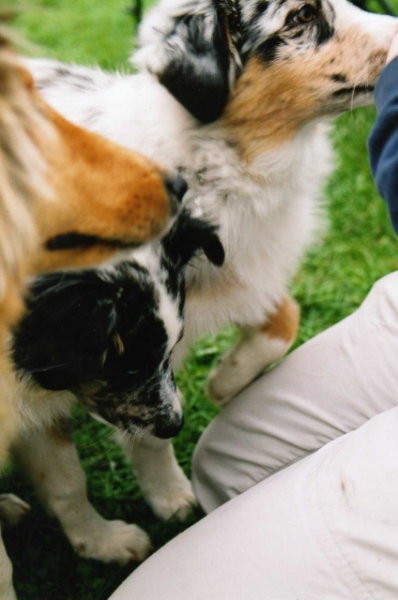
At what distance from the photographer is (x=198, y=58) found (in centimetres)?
243

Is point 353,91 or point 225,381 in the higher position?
point 353,91

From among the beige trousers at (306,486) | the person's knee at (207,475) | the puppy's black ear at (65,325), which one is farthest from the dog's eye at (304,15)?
the person's knee at (207,475)

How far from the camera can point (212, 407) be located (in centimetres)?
343

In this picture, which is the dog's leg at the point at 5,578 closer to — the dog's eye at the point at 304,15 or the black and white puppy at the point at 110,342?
the black and white puppy at the point at 110,342

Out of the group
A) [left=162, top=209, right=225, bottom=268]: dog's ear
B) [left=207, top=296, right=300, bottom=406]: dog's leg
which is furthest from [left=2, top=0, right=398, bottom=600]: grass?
[left=162, top=209, right=225, bottom=268]: dog's ear

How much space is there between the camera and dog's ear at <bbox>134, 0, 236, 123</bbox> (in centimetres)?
243

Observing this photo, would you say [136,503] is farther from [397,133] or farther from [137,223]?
[397,133]

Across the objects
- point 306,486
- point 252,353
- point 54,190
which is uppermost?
point 54,190

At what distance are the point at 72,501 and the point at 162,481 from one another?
0.36 metres

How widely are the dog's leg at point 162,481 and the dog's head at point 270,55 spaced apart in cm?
112

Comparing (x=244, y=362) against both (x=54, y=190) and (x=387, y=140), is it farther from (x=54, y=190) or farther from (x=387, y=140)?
(x=54, y=190)

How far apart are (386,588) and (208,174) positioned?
1.29 m

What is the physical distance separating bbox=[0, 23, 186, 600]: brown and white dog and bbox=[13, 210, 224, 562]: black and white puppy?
151 mm

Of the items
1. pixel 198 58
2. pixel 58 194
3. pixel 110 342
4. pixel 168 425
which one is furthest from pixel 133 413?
pixel 198 58
